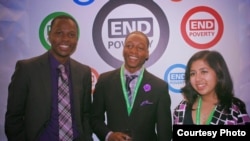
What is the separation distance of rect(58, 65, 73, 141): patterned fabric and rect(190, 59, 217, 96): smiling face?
1147mm

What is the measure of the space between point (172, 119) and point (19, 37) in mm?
1643

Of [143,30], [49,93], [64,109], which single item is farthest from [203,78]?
[49,93]

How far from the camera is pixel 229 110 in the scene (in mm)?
2783

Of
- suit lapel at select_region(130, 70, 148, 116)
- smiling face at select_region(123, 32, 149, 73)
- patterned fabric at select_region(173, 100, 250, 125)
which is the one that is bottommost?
patterned fabric at select_region(173, 100, 250, 125)

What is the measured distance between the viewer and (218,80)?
2.79 metres

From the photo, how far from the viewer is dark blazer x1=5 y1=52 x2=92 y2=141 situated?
2.72 metres

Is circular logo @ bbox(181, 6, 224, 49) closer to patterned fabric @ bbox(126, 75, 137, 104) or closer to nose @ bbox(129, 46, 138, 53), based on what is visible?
nose @ bbox(129, 46, 138, 53)

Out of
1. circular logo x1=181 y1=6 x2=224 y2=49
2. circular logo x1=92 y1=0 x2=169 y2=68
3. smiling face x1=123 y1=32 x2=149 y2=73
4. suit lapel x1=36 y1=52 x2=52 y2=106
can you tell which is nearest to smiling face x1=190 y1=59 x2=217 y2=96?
circular logo x1=181 y1=6 x2=224 y2=49

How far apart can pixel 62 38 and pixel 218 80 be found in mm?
1458

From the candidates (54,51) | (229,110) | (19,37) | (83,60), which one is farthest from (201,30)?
(19,37)

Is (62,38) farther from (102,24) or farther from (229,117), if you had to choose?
(229,117)

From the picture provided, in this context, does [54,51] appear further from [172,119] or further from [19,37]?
[172,119]

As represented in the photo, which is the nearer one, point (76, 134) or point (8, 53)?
point (76, 134)

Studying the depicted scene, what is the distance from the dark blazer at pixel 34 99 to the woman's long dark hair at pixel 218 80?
92 centimetres
